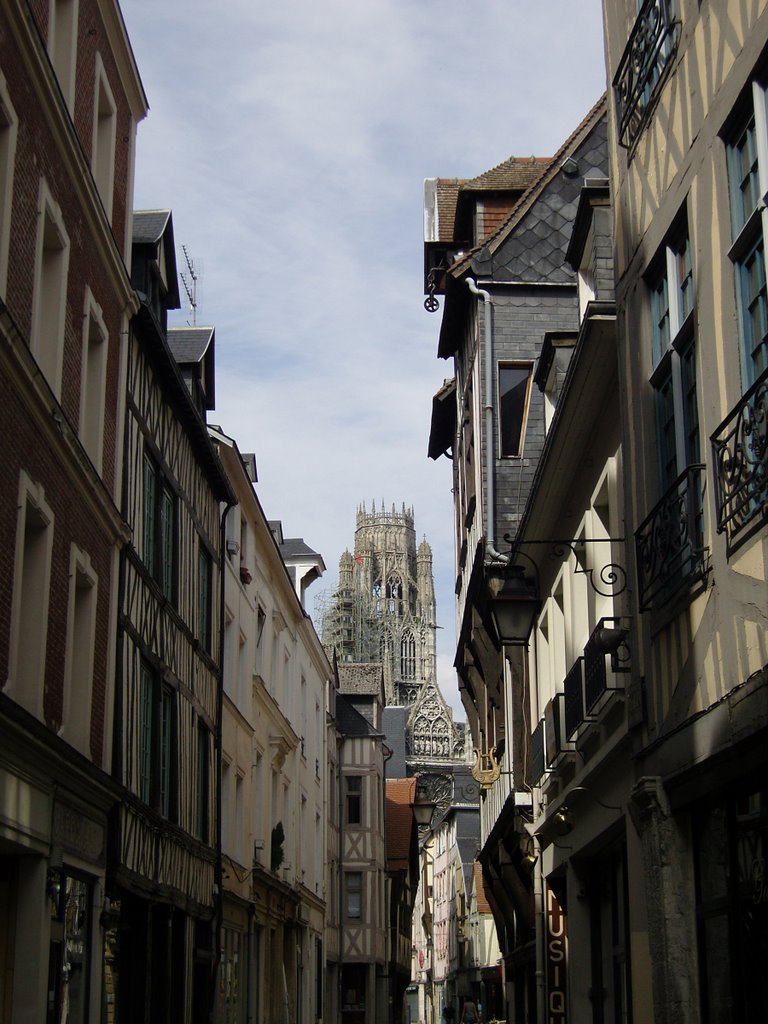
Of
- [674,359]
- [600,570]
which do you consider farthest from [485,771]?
Result: [674,359]

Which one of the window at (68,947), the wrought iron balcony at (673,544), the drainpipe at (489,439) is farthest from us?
the drainpipe at (489,439)

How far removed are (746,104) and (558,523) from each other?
20.6 ft

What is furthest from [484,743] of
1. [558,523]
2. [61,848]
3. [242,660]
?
[61,848]

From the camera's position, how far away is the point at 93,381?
42.8 feet

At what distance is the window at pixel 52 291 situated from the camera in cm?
1084

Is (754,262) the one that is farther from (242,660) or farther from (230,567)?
(242,660)

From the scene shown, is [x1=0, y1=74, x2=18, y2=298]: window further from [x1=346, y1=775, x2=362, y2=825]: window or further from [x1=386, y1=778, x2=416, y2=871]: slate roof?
[x1=386, y1=778, x2=416, y2=871]: slate roof

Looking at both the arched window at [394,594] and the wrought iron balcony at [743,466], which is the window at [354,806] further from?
the arched window at [394,594]

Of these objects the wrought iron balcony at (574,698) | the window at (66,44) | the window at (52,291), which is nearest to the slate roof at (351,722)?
the wrought iron balcony at (574,698)

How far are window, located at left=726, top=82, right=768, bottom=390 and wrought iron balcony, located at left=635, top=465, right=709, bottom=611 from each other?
0.93 m

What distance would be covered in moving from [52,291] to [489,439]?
7199mm

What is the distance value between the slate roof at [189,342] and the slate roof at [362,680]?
83.3 ft

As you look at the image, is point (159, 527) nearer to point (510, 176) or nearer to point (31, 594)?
point (31, 594)

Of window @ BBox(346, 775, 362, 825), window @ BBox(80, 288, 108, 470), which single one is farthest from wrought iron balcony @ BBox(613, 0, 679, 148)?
window @ BBox(346, 775, 362, 825)
